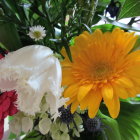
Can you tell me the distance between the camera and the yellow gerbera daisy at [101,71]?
13.6 inches

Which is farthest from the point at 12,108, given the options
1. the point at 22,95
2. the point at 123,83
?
the point at 123,83

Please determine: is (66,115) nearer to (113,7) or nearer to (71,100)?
(71,100)

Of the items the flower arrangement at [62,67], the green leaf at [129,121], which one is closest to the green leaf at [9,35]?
the flower arrangement at [62,67]

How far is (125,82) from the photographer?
1.12 feet

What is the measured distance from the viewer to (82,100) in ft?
1.17

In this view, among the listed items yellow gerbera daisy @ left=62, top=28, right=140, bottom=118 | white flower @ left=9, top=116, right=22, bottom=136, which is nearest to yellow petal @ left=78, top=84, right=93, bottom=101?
yellow gerbera daisy @ left=62, top=28, right=140, bottom=118

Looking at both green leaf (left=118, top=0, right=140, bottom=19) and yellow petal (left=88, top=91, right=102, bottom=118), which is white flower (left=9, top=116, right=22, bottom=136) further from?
green leaf (left=118, top=0, right=140, bottom=19)

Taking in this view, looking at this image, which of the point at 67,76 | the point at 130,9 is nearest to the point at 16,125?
the point at 67,76

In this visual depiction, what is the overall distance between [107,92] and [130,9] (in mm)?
129

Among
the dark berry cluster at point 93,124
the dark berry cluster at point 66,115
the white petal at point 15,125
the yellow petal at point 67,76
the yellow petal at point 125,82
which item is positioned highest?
the yellow petal at point 125,82

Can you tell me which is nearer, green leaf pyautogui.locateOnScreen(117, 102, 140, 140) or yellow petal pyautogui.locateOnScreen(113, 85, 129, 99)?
yellow petal pyautogui.locateOnScreen(113, 85, 129, 99)

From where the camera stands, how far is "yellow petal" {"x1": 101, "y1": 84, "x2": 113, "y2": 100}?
336 millimetres

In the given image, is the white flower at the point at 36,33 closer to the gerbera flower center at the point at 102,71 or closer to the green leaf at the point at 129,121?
the gerbera flower center at the point at 102,71

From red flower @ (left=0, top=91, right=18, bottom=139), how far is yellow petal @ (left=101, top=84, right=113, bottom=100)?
0.12 metres
